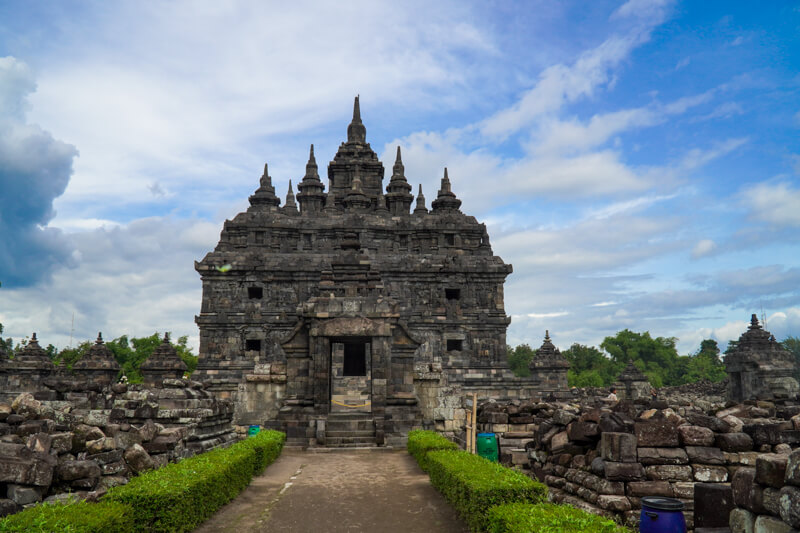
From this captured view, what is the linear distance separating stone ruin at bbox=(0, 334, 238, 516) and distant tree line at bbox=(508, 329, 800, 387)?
169ft

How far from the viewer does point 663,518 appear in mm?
5254

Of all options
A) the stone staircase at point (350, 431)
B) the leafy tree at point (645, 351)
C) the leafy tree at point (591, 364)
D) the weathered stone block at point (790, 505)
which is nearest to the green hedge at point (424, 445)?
the stone staircase at point (350, 431)

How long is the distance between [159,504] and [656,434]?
638cm

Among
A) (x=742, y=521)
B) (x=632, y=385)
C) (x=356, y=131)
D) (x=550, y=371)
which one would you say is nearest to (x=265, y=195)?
(x=356, y=131)

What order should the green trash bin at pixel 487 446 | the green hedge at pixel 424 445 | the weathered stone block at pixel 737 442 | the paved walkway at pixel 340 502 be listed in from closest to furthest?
the paved walkway at pixel 340 502, the weathered stone block at pixel 737 442, the green hedge at pixel 424 445, the green trash bin at pixel 487 446

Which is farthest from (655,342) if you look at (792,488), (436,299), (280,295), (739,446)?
(792,488)

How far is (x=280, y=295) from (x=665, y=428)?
1100 inches

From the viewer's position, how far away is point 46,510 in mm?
5055

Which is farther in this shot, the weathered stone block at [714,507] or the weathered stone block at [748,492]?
the weathered stone block at [714,507]

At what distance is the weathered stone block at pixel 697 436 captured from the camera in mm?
7488

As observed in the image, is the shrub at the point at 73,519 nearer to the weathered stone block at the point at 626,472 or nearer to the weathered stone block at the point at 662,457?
the weathered stone block at the point at 626,472

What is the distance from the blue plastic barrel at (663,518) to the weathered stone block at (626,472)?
197 centimetres

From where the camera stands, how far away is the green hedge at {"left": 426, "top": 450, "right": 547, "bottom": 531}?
647 centimetres

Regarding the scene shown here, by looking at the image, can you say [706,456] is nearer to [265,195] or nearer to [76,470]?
[76,470]
